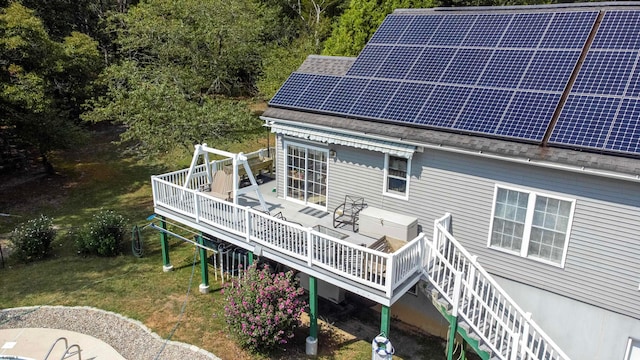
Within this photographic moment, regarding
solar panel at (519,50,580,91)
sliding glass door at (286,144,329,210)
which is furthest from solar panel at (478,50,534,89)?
sliding glass door at (286,144,329,210)

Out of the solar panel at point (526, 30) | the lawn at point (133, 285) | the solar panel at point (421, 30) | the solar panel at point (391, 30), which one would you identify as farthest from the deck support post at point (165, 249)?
the solar panel at point (526, 30)

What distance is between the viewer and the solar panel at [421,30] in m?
13.3

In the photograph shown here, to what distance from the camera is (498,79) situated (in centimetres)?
1087

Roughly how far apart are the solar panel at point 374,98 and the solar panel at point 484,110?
6.90ft

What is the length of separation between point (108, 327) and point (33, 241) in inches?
243

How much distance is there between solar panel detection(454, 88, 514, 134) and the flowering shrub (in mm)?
5517

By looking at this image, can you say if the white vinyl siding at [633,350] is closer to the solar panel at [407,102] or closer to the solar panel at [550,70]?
the solar panel at [550,70]

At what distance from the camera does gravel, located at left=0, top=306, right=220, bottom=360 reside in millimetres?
10961

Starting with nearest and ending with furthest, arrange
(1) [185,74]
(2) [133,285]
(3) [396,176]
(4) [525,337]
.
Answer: (4) [525,337] → (3) [396,176] → (2) [133,285] → (1) [185,74]

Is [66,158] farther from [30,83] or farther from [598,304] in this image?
[598,304]

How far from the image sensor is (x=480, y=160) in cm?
1012

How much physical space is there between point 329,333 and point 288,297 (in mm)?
2182

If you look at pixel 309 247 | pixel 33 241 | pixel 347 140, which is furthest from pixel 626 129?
pixel 33 241

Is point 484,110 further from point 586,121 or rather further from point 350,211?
point 350,211
